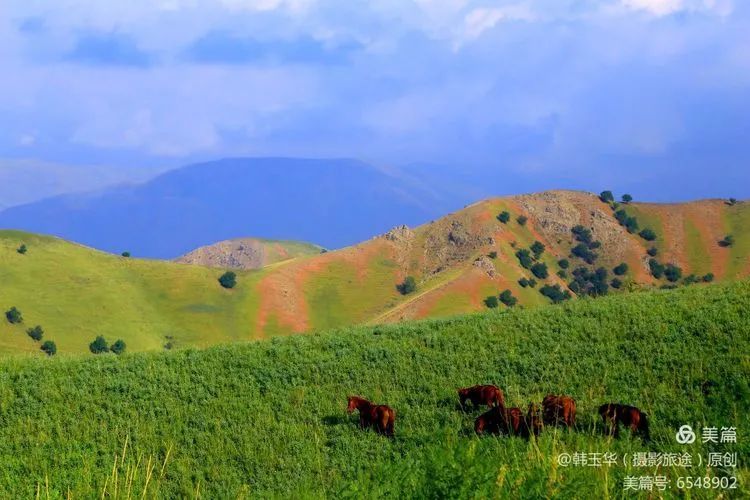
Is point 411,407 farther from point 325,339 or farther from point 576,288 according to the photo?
point 576,288

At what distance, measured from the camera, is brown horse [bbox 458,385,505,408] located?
18.5 metres

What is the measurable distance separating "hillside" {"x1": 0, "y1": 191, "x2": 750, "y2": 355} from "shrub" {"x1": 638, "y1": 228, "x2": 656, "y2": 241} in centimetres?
91

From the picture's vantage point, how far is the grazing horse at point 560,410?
1591 cm

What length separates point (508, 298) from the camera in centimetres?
11388

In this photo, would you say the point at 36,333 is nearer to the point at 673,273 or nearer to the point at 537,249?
the point at 537,249

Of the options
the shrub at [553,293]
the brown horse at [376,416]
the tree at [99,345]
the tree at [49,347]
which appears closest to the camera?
the brown horse at [376,416]

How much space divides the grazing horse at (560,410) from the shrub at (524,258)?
118536 millimetres

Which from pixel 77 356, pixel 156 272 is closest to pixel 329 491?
pixel 77 356

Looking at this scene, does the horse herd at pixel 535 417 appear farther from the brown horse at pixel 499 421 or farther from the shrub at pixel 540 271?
the shrub at pixel 540 271

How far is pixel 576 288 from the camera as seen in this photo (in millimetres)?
134875

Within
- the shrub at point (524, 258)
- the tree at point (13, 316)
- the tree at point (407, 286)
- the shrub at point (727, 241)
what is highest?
the shrub at point (727, 241)

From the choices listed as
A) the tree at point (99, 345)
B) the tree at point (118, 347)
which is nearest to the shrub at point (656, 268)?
the tree at point (118, 347)

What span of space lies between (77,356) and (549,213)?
13895 centimetres

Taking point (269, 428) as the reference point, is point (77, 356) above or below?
above
